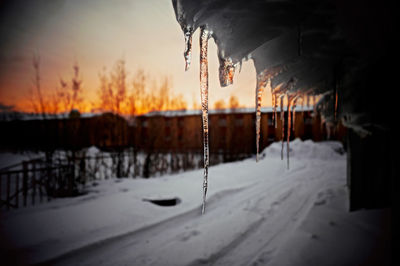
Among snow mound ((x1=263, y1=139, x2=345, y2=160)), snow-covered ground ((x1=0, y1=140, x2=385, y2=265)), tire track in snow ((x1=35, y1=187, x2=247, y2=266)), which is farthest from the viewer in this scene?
snow mound ((x1=263, y1=139, x2=345, y2=160))

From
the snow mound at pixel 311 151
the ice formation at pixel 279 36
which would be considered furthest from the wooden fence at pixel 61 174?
the snow mound at pixel 311 151

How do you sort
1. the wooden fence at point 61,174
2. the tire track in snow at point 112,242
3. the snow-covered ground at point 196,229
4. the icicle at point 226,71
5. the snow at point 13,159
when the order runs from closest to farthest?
the icicle at point 226,71
the tire track in snow at point 112,242
the snow-covered ground at point 196,229
the wooden fence at point 61,174
the snow at point 13,159

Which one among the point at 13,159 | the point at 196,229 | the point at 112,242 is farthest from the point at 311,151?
the point at 13,159

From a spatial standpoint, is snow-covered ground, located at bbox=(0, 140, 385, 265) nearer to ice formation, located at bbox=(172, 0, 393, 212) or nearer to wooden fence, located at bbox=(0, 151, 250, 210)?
wooden fence, located at bbox=(0, 151, 250, 210)

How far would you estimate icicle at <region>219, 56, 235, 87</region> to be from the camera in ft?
4.84

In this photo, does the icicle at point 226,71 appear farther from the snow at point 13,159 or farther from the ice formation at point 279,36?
the snow at point 13,159

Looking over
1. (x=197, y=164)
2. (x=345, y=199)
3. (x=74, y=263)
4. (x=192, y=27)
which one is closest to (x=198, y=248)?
(x=74, y=263)

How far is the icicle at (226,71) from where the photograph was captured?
4.84 ft

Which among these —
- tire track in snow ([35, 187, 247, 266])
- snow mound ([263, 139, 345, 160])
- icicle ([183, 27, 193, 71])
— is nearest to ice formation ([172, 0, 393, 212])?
icicle ([183, 27, 193, 71])

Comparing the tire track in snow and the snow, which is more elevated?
the snow

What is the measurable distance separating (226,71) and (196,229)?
11.9 feet

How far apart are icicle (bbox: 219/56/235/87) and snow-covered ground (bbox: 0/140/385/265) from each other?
9.32 feet

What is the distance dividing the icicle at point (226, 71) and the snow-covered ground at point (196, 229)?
2.84 meters

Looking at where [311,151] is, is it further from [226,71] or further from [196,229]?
[226,71]
